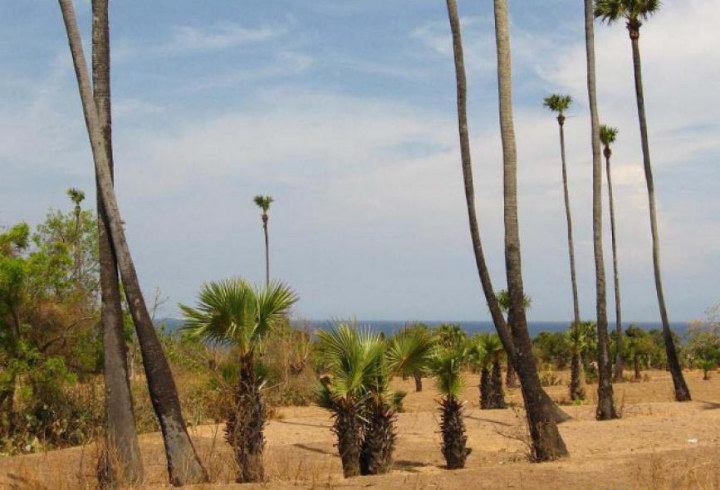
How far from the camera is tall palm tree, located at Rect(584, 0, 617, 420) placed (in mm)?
21625

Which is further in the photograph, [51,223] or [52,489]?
[51,223]

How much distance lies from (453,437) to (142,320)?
612cm

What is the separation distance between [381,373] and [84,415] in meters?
10.2

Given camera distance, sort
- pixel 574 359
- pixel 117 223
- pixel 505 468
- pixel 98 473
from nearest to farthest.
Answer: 1. pixel 98 473
2. pixel 117 223
3. pixel 505 468
4. pixel 574 359

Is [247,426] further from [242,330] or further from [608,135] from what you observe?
[608,135]

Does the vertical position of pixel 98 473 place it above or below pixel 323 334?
below

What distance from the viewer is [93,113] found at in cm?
1302

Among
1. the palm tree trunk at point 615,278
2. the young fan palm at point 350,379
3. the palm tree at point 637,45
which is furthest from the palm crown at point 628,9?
the young fan palm at point 350,379

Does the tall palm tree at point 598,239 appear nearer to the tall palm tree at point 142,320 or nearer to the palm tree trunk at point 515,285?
the palm tree trunk at point 515,285

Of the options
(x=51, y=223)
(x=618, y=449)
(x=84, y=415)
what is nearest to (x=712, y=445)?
(x=618, y=449)

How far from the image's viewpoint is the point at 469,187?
16.8 metres

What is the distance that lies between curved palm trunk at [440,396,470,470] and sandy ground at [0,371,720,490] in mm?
383

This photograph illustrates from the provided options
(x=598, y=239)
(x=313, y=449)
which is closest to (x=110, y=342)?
(x=313, y=449)

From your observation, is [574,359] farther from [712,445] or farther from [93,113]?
[93,113]
